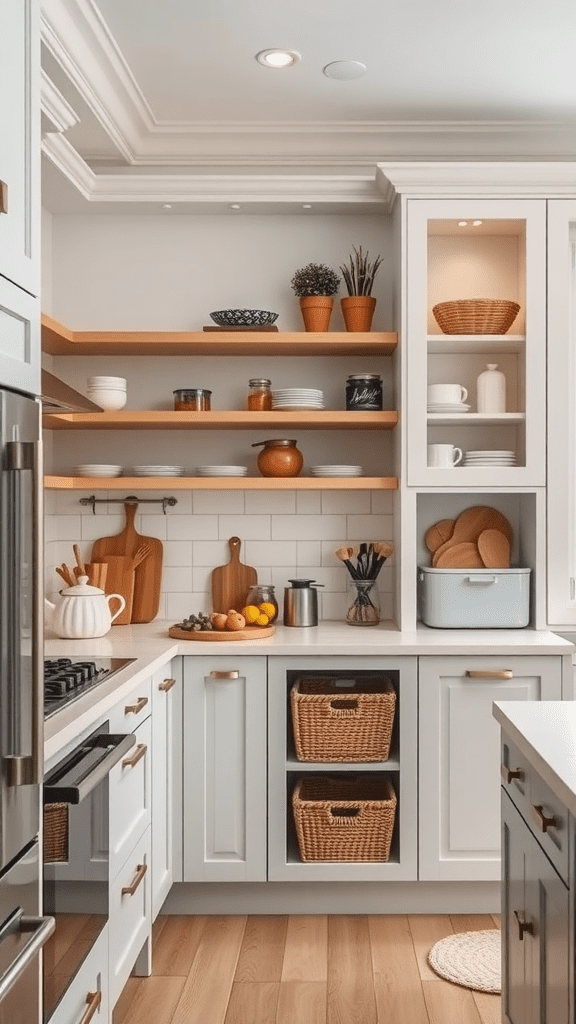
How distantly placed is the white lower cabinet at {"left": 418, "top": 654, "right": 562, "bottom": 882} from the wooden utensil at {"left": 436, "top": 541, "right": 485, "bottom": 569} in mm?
581

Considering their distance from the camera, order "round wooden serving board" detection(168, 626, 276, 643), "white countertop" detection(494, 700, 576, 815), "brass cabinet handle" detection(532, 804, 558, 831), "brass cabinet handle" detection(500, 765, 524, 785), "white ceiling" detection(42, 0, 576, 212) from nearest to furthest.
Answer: "white countertop" detection(494, 700, 576, 815), "brass cabinet handle" detection(532, 804, 558, 831), "brass cabinet handle" detection(500, 765, 524, 785), "white ceiling" detection(42, 0, 576, 212), "round wooden serving board" detection(168, 626, 276, 643)

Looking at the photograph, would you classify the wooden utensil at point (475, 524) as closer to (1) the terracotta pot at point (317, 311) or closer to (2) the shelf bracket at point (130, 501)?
(1) the terracotta pot at point (317, 311)

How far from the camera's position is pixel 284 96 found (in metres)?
3.48

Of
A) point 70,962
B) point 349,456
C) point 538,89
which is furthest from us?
point 349,456

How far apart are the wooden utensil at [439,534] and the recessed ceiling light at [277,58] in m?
1.79

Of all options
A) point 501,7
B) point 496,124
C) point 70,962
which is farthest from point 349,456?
point 70,962

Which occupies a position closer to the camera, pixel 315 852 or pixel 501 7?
pixel 501 7

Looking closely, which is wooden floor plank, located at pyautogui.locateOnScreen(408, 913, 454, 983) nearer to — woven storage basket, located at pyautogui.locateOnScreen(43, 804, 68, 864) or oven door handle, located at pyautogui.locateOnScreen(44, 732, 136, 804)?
oven door handle, located at pyautogui.locateOnScreen(44, 732, 136, 804)

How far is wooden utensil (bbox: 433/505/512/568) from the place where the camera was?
12.5ft

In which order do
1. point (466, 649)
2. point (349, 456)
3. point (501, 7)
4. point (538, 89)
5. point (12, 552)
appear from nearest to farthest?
point (12, 552)
point (501, 7)
point (466, 649)
point (538, 89)
point (349, 456)

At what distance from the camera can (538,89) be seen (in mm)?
3434

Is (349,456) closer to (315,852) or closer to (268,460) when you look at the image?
(268,460)

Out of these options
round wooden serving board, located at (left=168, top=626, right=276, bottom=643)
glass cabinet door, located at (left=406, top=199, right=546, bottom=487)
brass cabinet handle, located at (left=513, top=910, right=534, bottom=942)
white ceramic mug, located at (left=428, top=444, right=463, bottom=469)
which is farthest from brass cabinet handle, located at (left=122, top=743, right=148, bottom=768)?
white ceramic mug, located at (left=428, top=444, right=463, bottom=469)

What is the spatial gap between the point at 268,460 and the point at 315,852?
1.44 m
